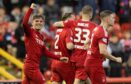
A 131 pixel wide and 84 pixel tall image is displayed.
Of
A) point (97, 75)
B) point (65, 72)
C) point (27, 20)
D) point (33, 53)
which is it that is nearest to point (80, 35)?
point (65, 72)

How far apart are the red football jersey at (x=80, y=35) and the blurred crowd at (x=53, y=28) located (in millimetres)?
4467

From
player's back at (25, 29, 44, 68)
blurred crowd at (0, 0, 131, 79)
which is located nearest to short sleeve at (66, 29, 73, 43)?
player's back at (25, 29, 44, 68)

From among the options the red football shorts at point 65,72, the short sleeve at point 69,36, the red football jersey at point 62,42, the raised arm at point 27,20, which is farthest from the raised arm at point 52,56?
the red football shorts at point 65,72

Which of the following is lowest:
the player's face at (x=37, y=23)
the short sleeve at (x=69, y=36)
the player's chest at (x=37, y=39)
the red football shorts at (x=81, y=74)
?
the red football shorts at (x=81, y=74)

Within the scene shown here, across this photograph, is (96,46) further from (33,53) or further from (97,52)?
(33,53)

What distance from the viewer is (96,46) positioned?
1402 cm

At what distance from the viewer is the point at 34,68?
570 inches

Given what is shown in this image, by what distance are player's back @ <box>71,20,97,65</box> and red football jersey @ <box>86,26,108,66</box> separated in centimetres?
138

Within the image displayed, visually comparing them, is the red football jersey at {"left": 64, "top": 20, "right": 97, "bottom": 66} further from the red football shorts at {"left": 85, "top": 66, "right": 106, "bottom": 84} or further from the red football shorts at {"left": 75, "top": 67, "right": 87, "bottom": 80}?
the red football shorts at {"left": 85, "top": 66, "right": 106, "bottom": 84}

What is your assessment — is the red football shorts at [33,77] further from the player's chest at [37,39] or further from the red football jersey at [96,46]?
the red football jersey at [96,46]

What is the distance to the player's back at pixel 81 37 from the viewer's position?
51.0 feet

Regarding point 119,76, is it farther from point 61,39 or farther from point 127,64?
point 61,39

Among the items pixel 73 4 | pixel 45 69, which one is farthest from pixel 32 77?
pixel 73 4

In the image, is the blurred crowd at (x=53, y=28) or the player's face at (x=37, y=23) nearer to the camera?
the player's face at (x=37, y=23)
